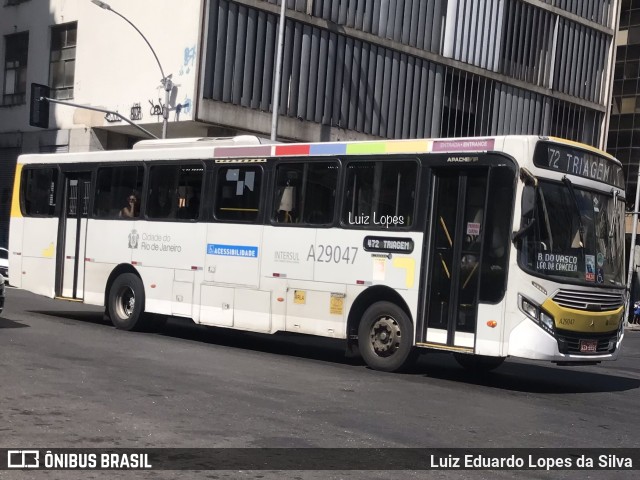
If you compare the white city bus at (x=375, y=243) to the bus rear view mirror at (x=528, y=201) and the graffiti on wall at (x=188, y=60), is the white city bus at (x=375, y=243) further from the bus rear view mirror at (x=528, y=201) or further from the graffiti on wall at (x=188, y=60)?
the graffiti on wall at (x=188, y=60)

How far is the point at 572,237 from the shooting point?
13.8 meters

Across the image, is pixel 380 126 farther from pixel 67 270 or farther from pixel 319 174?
pixel 319 174

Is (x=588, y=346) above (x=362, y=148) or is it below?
below

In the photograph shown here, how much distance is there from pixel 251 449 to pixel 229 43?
30054mm

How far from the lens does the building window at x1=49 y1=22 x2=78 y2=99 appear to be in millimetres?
41438

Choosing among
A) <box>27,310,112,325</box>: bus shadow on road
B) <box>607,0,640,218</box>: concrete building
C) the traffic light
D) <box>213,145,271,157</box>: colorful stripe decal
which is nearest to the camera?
<box>213,145,271,157</box>: colorful stripe decal

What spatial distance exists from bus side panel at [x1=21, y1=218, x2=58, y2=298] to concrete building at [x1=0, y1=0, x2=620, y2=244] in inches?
639

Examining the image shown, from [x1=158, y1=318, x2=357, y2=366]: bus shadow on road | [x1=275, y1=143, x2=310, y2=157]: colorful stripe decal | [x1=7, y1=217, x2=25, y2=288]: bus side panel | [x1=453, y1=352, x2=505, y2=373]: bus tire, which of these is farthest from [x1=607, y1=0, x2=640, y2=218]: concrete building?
[x1=275, y1=143, x2=310, y2=157]: colorful stripe decal

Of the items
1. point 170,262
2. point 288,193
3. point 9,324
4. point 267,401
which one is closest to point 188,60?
point 170,262

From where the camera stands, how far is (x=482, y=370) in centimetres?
1628

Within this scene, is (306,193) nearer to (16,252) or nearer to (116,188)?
(116,188)

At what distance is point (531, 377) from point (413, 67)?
2859 centimetres

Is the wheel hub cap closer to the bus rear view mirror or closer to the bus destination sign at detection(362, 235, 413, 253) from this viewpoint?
the bus destination sign at detection(362, 235, 413, 253)

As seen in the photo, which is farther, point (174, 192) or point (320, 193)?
point (174, 192)
